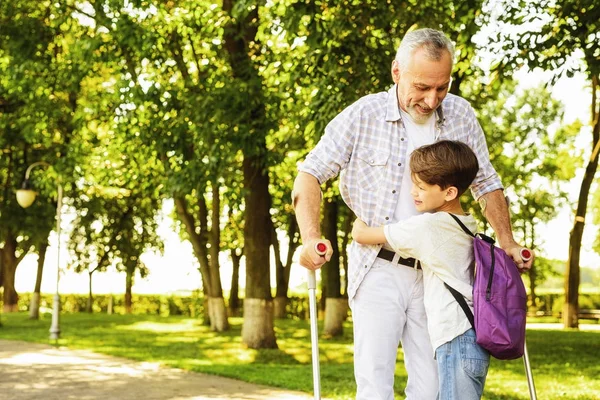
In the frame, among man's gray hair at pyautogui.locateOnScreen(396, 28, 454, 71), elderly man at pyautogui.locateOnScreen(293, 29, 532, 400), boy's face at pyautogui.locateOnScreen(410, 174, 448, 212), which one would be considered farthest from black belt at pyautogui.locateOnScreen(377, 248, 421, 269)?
man's gray hair at pyautogui.locateOnScreen(396, 28, 454, 71)

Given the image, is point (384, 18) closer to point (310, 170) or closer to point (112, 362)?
point (112, 362)

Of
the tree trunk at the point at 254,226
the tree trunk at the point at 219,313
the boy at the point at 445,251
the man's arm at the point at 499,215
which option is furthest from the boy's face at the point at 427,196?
the tree trunk at the point at 219,313

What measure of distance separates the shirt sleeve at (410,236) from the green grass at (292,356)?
24.6ft

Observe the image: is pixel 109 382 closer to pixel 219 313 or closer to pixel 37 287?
pixel 219 313

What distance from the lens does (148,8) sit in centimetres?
1788

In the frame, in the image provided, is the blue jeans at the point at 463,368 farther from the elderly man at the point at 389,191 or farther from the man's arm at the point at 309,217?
the man's arm at the point at 309,217

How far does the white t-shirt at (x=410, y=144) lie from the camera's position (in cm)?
415

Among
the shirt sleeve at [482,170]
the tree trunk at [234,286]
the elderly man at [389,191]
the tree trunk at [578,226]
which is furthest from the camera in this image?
the tree trunk at [234,286]

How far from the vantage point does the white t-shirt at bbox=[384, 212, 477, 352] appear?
379 centimetres

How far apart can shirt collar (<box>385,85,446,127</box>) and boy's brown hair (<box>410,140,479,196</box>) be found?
385 millimetres

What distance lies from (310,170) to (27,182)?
2233 cm

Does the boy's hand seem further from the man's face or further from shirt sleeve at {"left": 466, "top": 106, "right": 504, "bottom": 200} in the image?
shirt sleeve at {"left": 466, "top": 106, "right": 504, "bottom": 200}

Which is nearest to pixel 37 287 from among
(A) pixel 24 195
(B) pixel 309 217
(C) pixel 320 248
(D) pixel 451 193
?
(A) pixel 24 195

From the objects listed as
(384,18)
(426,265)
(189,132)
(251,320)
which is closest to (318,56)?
(384,18)
